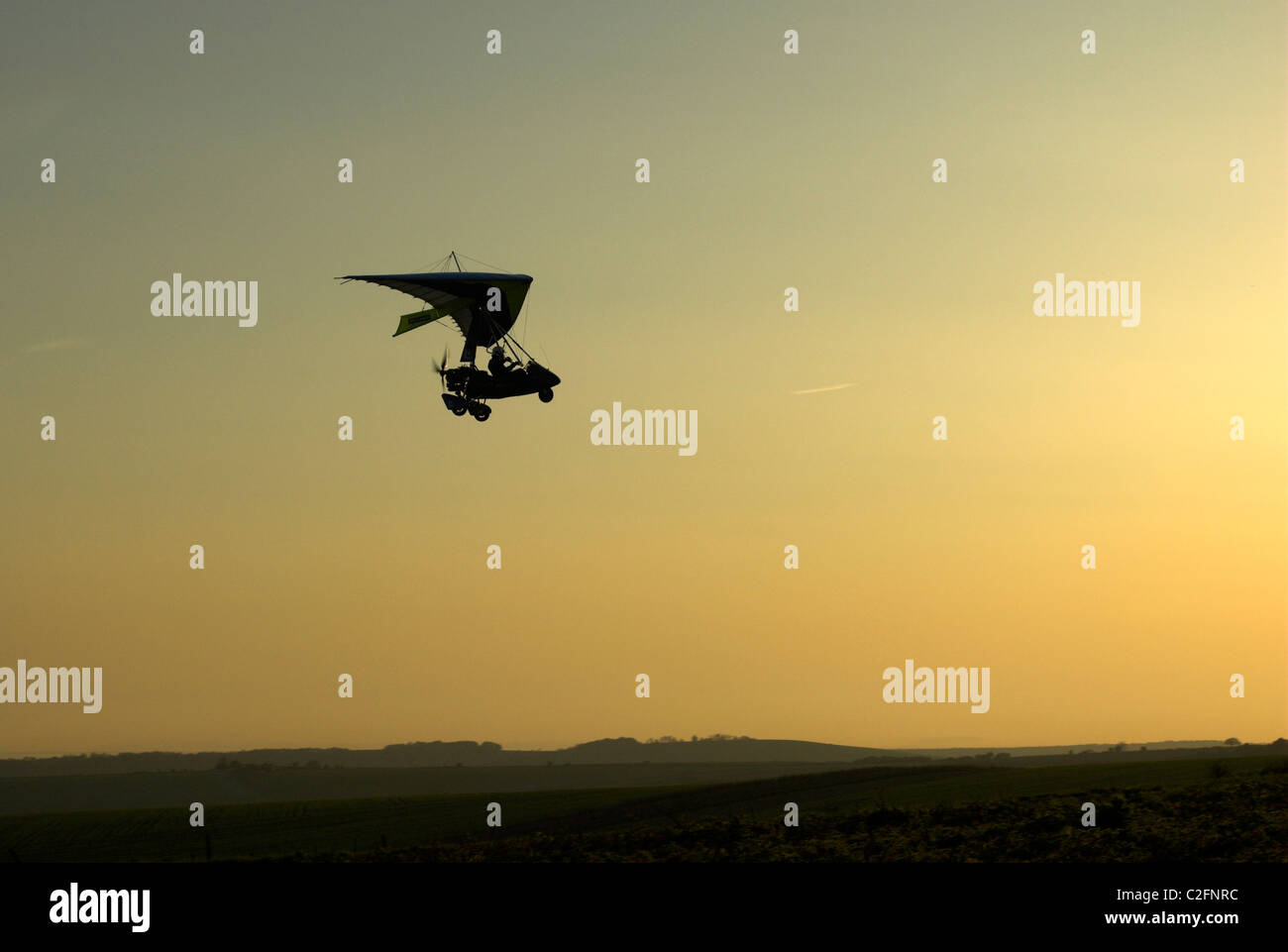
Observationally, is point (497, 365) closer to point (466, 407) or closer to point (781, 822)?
point (466, 407)

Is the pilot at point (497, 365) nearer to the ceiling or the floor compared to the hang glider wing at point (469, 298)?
nearer to the floor

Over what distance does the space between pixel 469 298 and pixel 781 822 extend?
2249cm

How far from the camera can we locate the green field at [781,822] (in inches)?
1907

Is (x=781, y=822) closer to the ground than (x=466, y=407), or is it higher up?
closer to the ground

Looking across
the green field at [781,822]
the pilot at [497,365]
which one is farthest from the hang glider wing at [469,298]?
the green field at [781,822]

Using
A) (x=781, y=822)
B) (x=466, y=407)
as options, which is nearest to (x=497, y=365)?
(x=466, y=407)

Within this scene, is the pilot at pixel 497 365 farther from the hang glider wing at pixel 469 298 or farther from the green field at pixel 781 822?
the green field at pixel 781 822

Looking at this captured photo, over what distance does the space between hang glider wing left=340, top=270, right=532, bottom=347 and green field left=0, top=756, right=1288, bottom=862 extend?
18.8 meters

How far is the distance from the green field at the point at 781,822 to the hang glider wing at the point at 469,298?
741 inches

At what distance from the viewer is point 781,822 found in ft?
182
